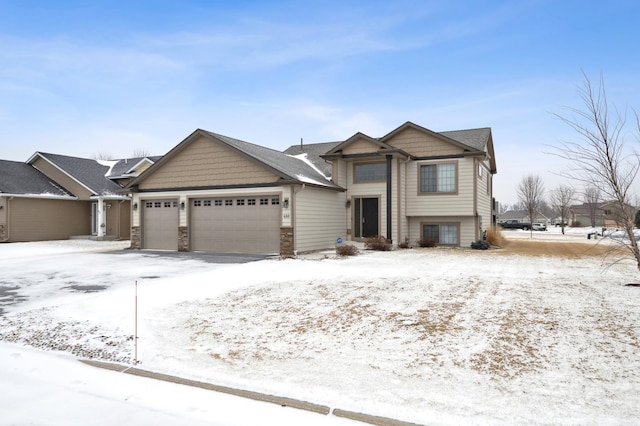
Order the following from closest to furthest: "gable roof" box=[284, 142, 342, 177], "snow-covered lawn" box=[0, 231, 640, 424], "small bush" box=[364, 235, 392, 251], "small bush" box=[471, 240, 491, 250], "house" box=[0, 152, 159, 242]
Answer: "snow-covered lawn" box=[0, 231, 640, 424] → "small bush" box=[364, 235, 392, 251] → "small bush" box=[471, 240, 491, 250] → "gable roof" box=[284, 142, 342, 177] → "house" box=[0, 152, 159, 242]

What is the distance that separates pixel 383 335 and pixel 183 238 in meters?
14.8

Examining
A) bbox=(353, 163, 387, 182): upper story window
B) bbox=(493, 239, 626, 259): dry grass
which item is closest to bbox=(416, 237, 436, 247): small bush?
bbox=(493, 239, 626, 259): dry grass

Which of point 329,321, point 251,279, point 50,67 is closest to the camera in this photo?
point 329,321

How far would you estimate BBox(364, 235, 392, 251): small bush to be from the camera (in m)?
18.5

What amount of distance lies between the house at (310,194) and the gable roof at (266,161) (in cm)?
5

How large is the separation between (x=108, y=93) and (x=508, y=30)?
71.4ft

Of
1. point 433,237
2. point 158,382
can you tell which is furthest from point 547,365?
point 433,237

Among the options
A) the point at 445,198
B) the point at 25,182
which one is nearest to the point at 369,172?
the point at 445,198

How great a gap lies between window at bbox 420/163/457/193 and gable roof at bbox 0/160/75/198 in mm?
22364

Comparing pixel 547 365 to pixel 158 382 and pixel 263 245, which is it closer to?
pixel 158 382

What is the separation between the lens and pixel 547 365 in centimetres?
488

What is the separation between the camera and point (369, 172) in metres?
21.1

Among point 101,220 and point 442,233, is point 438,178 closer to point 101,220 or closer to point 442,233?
point 442,233

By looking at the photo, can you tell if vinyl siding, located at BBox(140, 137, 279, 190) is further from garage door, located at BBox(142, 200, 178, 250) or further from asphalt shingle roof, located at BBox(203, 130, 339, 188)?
garage door, located at BBox(142, 200, 178, 250)
